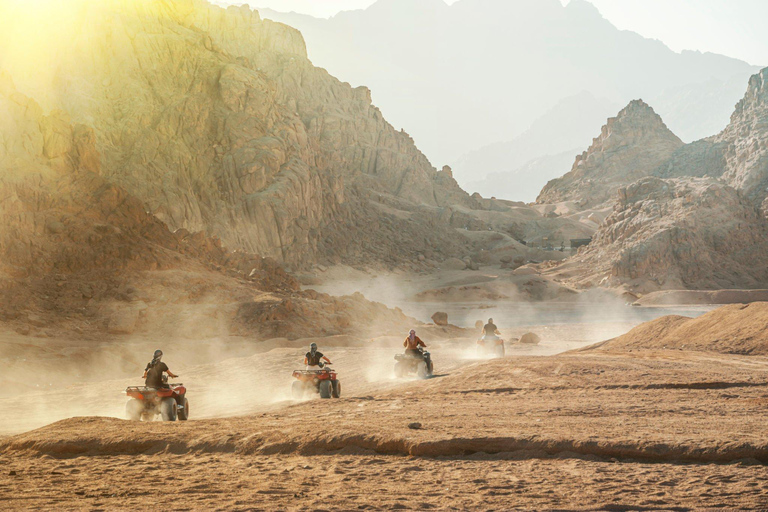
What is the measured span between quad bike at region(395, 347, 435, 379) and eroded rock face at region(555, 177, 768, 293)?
44879mm

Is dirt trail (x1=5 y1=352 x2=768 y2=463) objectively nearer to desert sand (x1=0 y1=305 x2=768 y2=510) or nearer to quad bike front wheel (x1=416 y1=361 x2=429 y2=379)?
desert sand (x1=0 y1=305 x2=768 y2=510)

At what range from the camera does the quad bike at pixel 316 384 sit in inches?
595

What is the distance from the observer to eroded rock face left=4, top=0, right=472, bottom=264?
5600 centimetres

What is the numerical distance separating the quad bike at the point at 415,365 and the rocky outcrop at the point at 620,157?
342 feet

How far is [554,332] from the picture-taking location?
3778 centimetres

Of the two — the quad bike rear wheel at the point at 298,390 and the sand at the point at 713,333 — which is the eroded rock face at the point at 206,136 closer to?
the quad bike rear wheel at the point at 298,390

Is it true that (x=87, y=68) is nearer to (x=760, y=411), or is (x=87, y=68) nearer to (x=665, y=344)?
(x=665, y=344)

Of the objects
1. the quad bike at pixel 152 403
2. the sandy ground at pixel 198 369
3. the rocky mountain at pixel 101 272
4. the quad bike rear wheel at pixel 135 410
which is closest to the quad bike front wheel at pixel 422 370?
the sandy ground at pixel 198 369

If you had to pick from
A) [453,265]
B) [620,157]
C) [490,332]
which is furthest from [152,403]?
[620,157]

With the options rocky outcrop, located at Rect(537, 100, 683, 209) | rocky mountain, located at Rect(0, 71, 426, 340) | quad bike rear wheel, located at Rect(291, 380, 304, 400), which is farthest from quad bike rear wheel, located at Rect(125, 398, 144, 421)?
rocky outcrop, located at Rect(537, 100, 683, 209)

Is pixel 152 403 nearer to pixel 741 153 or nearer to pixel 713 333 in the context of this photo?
pixel 713 333

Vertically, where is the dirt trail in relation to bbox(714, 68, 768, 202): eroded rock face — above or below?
below

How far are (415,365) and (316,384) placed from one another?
11.4 feet

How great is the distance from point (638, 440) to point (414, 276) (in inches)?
2510
